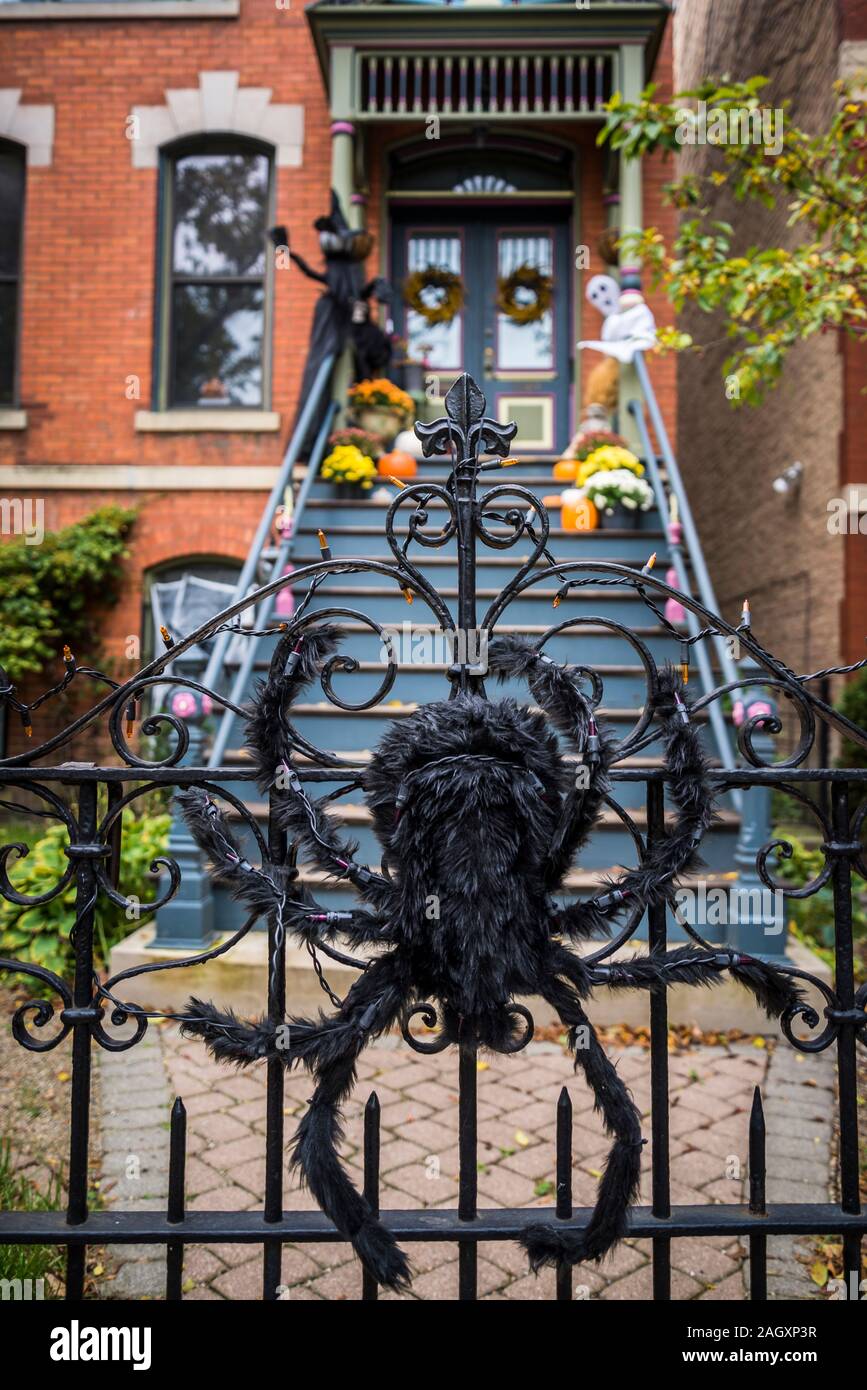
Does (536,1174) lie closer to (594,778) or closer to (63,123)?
(594,778)

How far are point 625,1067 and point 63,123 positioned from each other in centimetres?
916

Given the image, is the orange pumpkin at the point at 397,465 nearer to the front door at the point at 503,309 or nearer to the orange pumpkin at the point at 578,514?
the orange pumpkin at the point at 578,514

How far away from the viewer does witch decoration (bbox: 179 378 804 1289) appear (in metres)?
1.46

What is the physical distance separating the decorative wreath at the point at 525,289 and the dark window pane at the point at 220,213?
2.31m

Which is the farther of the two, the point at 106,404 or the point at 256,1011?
the point at 106,404

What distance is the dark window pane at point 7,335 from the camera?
8.64 meters

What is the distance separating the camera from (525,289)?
8695 mm

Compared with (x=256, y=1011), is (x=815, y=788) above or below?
above

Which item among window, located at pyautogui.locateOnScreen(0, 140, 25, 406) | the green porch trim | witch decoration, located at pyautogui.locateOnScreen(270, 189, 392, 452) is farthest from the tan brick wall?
window, located at pyautogui.locateOnScreen(0, 140, 25, 406)

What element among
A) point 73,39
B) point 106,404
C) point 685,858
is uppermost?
point 73,39

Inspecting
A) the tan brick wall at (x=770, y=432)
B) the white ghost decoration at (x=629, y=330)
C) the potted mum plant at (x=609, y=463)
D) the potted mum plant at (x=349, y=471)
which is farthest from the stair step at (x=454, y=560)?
the tan brick wall at (x=770, y=432)

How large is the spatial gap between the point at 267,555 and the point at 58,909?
246cm
